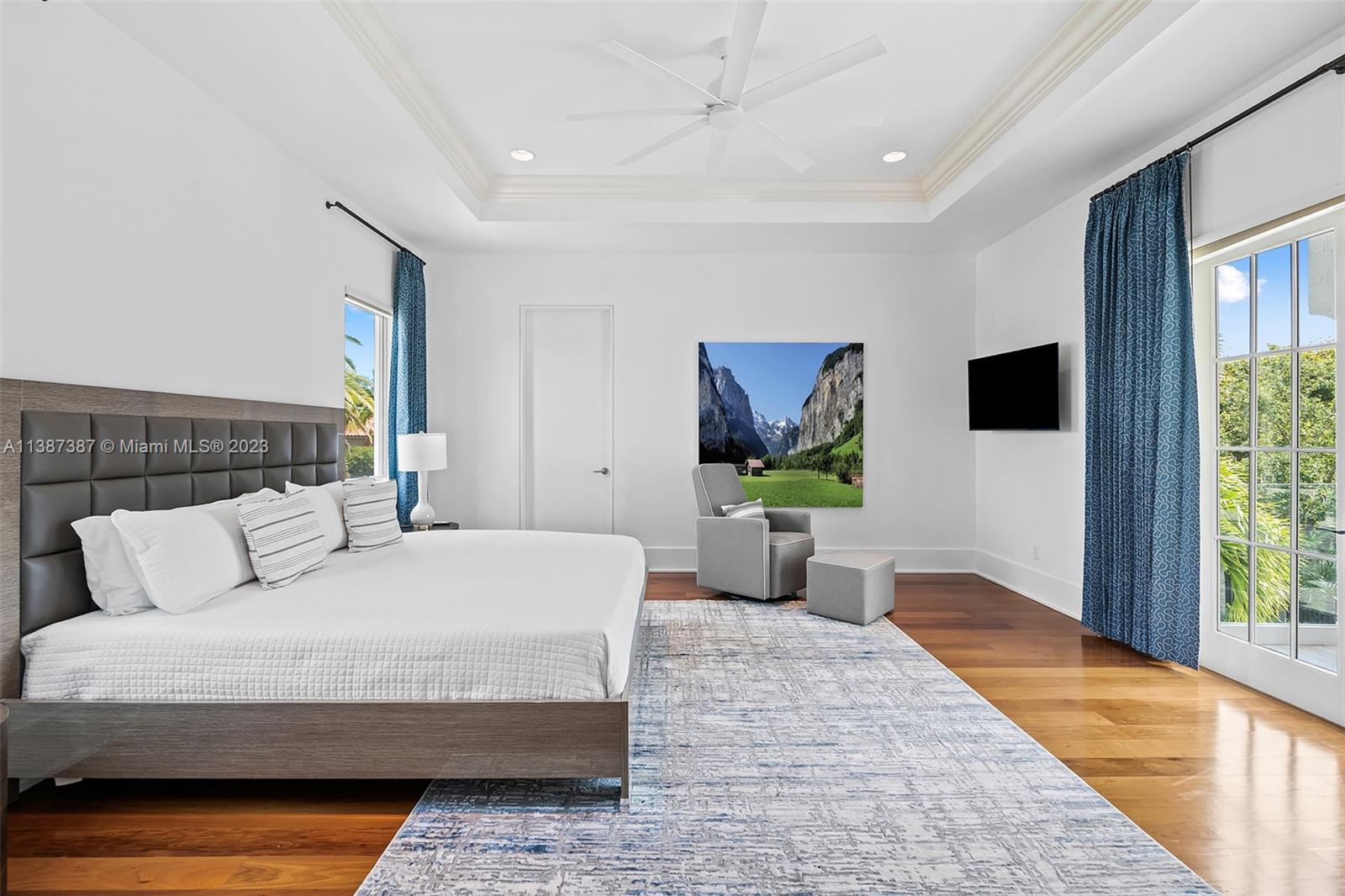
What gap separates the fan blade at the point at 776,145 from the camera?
3.09 meters

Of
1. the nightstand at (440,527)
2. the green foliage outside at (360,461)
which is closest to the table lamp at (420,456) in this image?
the nightstand at (440,527)

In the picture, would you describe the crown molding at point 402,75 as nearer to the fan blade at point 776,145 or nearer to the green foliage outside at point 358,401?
the green foliage outside at point 358,401

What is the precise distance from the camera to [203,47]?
96.9 inches

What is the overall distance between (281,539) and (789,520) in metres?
3.33

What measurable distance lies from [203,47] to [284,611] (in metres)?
2.17

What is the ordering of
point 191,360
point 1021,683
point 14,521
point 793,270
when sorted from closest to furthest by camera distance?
1. point 14,521
2. point 191,360
3. point 1021,683
4. point 793,270

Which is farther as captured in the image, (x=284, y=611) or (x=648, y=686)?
(x=648, y=686)

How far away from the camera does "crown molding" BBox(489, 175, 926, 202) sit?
14.6 feet

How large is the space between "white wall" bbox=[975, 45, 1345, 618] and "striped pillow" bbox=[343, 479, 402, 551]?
13.4 feet

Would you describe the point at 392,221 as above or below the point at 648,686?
above

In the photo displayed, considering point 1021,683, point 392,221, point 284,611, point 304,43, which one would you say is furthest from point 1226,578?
point 392,221

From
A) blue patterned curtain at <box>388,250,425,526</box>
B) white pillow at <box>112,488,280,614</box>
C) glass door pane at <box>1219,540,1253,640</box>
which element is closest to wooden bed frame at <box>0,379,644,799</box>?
A: white pillow at <box>112,488,280,614</box>

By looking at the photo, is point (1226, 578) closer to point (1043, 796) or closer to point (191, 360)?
point (1043, 796)

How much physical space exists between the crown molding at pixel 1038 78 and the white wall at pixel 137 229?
3.71m
